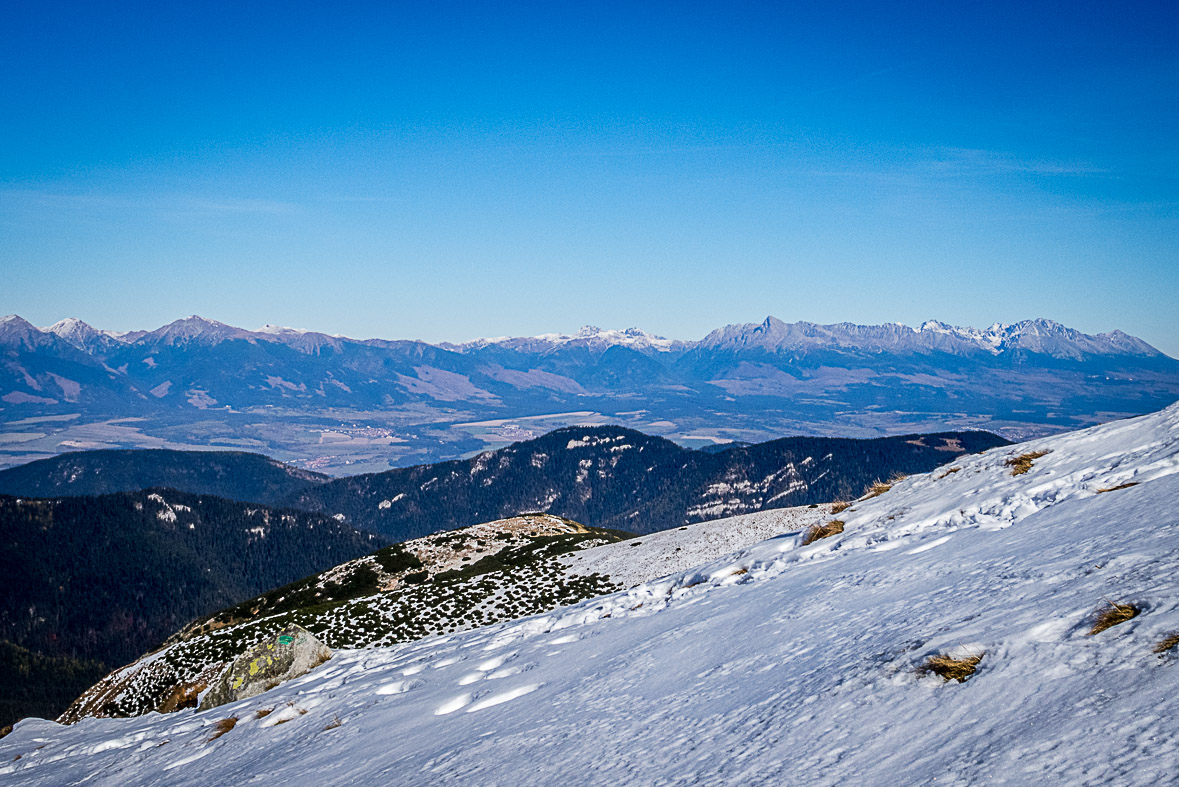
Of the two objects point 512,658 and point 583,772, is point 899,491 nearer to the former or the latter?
point 512,658

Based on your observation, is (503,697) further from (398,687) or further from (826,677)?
(826,677)

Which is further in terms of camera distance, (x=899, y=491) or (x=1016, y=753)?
(x=899, y=491)

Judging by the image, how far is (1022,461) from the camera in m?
19.5

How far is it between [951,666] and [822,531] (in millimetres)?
13172

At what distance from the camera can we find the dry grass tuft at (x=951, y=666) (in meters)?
6.69

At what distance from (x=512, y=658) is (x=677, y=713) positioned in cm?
796

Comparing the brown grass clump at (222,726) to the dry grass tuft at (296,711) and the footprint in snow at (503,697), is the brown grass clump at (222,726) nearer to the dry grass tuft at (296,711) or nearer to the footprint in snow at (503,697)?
the dry grass tuft at (296,711)

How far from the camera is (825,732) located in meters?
6.75

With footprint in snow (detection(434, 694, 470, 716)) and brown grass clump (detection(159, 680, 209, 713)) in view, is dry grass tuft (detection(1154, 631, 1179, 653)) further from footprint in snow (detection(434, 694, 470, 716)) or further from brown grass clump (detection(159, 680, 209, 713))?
brown grass clump (detection(159, 680, 209, 713))

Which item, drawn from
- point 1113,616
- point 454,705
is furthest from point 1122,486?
point 454,705

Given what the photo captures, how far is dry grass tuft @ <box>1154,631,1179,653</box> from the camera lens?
5.59 m

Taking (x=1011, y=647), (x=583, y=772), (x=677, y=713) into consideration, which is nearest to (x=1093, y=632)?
(x=1011, y=647)

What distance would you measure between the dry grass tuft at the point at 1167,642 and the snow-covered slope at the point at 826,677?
0.07 metres

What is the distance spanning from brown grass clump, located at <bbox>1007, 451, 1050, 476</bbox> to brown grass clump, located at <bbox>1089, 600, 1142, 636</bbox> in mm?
13669
